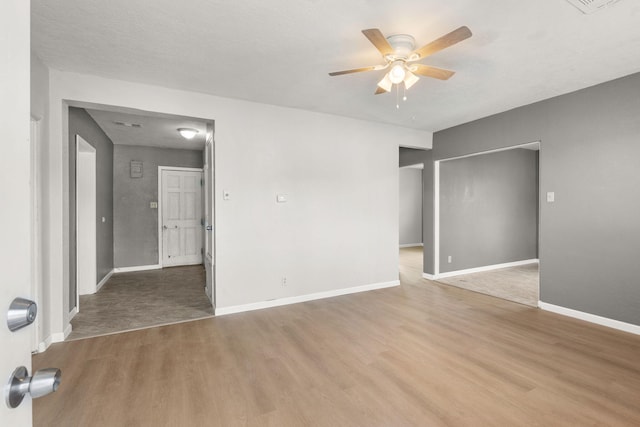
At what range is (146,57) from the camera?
→ 274cm

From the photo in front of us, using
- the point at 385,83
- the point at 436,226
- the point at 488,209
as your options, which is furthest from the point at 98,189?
the point at 488,209

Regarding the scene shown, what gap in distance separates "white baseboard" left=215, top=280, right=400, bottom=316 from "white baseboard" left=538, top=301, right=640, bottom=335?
6.74 feet

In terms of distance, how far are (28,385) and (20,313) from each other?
0.46 ft

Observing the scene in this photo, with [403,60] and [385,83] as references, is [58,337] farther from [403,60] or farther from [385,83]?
[403,60]

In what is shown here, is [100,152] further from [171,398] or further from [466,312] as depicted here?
[466,312]

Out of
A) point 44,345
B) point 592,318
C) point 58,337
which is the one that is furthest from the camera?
point 592,318

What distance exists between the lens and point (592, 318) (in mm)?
3436

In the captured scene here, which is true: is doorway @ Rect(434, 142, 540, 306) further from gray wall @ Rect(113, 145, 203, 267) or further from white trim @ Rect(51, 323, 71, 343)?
gray wall @ Rect(113, 145, 203, 267)

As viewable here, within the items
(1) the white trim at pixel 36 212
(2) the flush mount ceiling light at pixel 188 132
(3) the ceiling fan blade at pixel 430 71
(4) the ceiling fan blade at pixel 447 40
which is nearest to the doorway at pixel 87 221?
(2) the flush mount ceiling light at pixel 188 132

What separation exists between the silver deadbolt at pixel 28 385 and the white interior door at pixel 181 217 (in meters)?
6.55

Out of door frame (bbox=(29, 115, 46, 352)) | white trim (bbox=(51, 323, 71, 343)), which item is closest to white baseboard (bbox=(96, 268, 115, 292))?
white trim (bbox=(51, 323, 71, 343))

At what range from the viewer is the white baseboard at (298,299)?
12.4ft

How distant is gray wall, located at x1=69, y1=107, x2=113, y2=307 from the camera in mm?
3496

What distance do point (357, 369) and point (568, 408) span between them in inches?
56.0
